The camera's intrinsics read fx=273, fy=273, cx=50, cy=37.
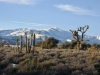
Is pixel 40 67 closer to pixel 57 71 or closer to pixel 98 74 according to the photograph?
pixel 57 71

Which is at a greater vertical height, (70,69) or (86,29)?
(86,29)

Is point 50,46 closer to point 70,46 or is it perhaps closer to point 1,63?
point 70,46

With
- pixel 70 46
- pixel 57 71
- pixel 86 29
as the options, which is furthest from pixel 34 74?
pixel 70 46

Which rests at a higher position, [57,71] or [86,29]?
[86,29]

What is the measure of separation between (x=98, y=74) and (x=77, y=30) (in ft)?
99.5

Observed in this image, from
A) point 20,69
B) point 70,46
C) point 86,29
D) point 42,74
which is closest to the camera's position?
point 42,74

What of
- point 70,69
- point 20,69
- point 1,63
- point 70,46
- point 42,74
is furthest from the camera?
point 70,46

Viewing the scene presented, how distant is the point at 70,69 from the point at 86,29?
2884 centimetres

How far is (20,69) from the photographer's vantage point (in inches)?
636

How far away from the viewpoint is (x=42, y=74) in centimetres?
1461

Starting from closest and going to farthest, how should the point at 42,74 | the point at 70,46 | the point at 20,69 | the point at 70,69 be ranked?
the point at 42,74
the point at 20,69
the point at 70,69
the point at 70,46

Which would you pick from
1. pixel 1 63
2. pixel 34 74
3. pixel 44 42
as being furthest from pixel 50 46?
pixel 34 74

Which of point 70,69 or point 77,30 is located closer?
point 70,69

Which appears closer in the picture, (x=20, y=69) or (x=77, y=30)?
(x=20, y=69)
